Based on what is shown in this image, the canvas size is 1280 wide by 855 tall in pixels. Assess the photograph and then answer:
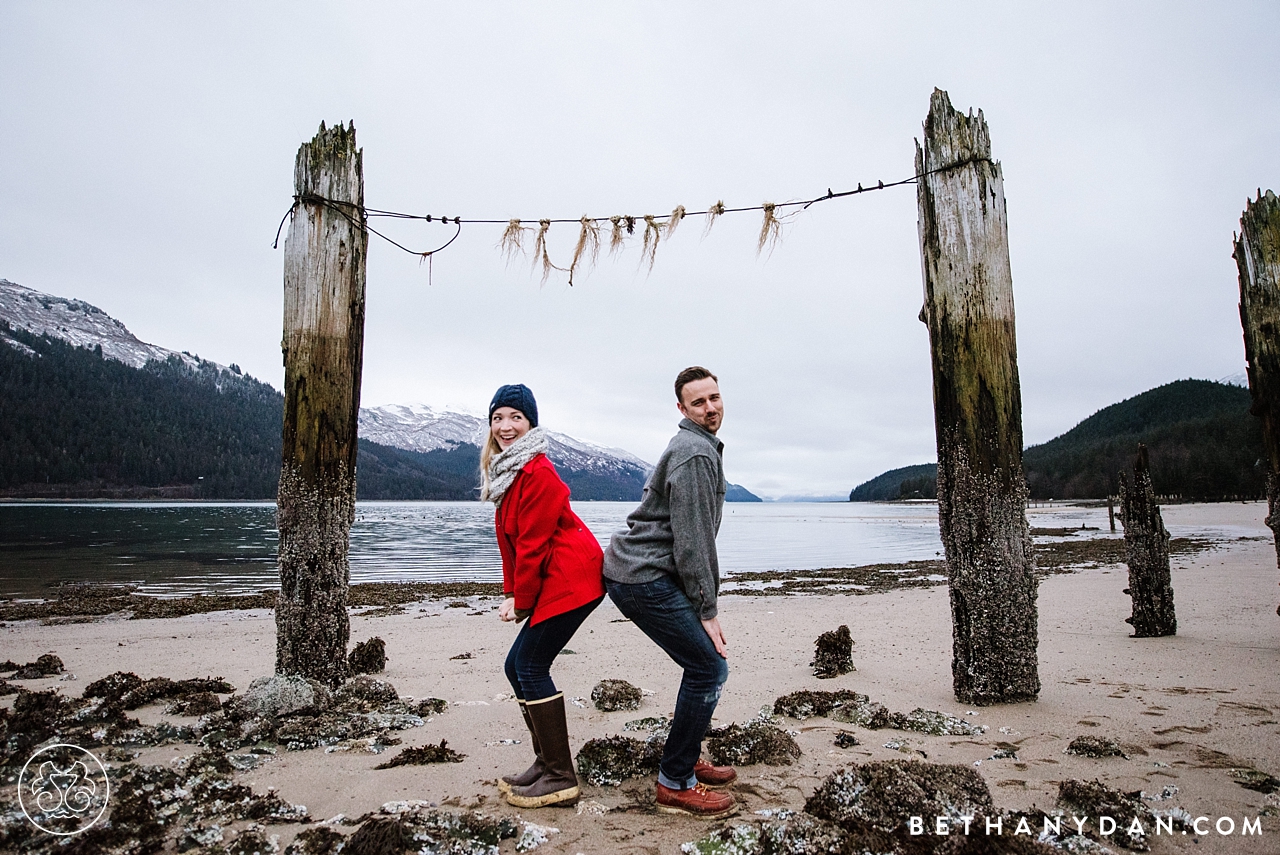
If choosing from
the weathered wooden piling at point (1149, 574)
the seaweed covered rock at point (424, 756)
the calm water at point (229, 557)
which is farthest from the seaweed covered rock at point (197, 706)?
the calm water at point (229, 557)

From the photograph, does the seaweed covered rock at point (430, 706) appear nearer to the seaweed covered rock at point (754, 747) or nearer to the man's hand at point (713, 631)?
the seaweed covered rock at point (754, 747)

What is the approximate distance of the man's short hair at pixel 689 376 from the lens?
3.46m

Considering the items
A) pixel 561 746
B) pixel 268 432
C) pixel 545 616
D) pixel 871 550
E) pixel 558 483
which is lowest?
pixel 871 550

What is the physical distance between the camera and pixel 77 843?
2672 mm

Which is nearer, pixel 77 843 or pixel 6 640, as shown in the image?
pixel 77 843

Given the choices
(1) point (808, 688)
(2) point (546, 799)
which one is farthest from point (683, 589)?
(1) point (808, 688)

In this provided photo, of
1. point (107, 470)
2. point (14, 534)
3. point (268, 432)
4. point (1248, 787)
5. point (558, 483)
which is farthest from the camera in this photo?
point (268, 432)

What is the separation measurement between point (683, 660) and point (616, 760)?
37.6 inches

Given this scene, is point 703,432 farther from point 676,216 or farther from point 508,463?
point 676,216

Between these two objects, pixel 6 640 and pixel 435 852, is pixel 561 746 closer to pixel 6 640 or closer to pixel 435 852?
pixel 435 852

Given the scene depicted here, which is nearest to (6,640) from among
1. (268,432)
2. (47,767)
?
(47,767)

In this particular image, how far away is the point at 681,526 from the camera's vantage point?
306 centimetres

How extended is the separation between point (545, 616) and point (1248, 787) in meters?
3.47

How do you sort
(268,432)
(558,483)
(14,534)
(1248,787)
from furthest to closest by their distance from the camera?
1. (268,432)
2. (14,534)
3. (558,483)
4. (1248,787)
